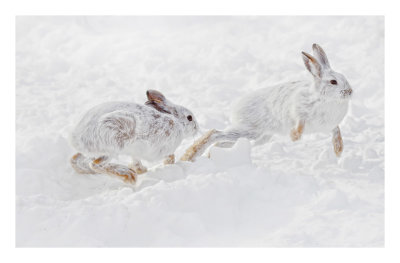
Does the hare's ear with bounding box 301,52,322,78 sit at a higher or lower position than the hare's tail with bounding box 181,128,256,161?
higher

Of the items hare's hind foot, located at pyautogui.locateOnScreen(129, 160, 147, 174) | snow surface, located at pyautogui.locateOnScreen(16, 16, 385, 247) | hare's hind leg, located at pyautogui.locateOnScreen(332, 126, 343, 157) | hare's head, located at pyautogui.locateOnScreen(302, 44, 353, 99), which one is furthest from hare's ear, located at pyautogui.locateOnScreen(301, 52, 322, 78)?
hare's hind foot, located at pyautogui.locateOnScreen(129, 160, 147, 174)

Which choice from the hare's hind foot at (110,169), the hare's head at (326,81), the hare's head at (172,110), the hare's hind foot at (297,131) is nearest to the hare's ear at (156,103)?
the hare's head at (172,110)

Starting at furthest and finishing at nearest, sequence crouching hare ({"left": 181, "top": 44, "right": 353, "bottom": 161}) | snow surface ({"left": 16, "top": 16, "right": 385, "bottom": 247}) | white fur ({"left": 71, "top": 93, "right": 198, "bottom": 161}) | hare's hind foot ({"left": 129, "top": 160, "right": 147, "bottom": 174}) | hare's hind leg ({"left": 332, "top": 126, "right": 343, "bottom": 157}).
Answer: hare's hind leg ({"left": 332, "top": 126, "right": 343, "bottom": 157}) → crouching hare ({"left": 181, "top": 44, "right": 353, "bottom": 161}) → hare's hind foot ({"left": 129, "top": 160, "right": 147, "bottom": 174}) → white fur ({"left": 71, "top": 93, "right": 198, "bottom": 161}) → snow surface ({"left": 16, "top": 16, "right": 385, "bottom": 247})

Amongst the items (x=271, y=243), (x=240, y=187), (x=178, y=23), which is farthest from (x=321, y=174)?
(x=178, y=23)

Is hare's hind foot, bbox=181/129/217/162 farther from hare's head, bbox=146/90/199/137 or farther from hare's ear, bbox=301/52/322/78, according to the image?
Result: hare's ear, bbox=301/52/322/78

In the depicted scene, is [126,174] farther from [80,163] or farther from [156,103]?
[156,103]

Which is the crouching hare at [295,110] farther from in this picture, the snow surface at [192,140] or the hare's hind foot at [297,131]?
the snow surface at [192,140]
